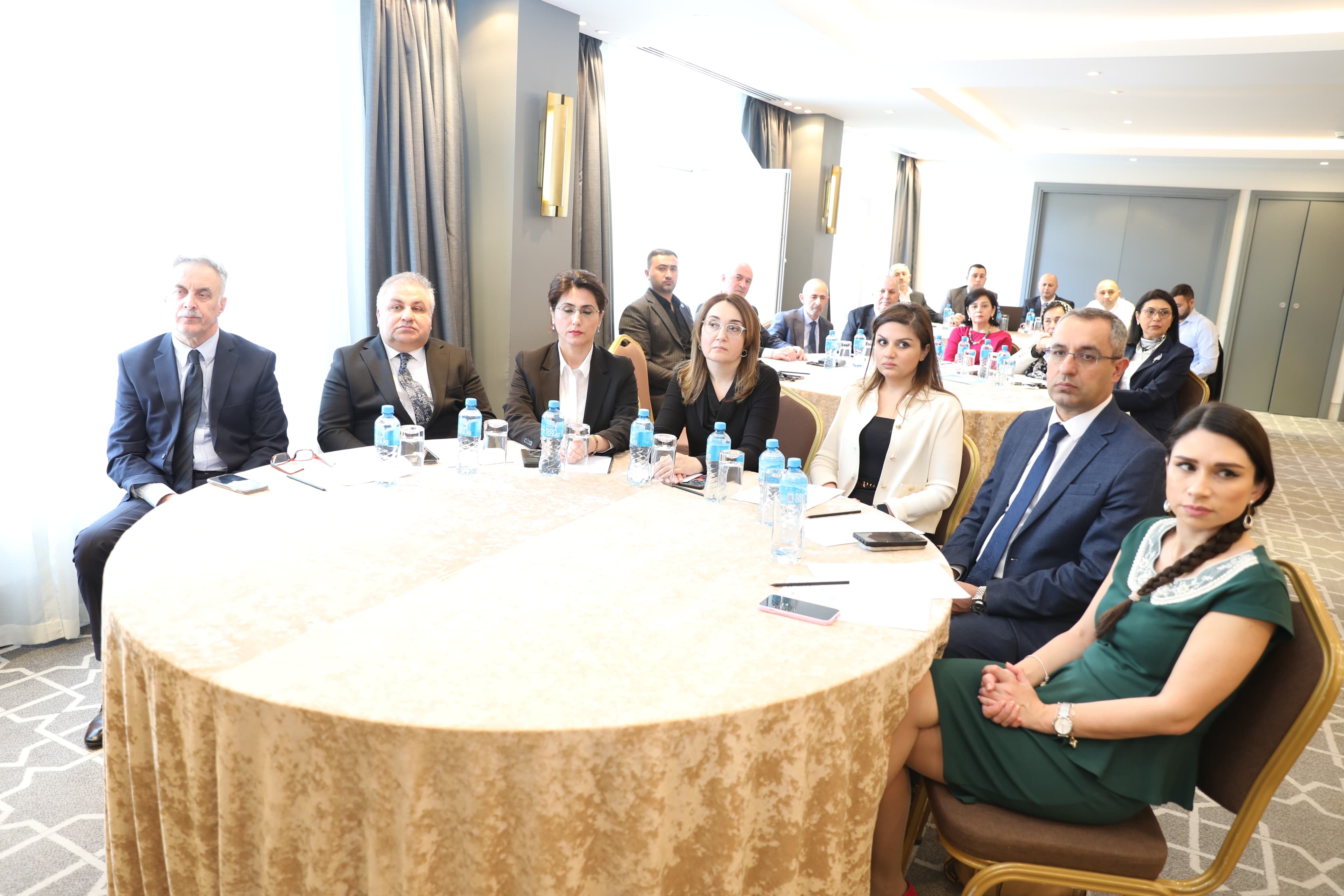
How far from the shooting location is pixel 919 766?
71.4 inches

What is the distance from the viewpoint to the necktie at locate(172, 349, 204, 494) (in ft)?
10.3

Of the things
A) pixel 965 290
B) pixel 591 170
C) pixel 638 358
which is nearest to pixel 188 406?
pixel 638 358

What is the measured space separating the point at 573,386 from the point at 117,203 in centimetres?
190

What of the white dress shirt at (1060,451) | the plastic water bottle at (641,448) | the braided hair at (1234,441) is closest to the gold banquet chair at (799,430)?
the plastic water bottle at (641,448)

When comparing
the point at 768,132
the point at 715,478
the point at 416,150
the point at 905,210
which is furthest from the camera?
the point at 905,210

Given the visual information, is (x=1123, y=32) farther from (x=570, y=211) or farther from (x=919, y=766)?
(x=919, y=766)

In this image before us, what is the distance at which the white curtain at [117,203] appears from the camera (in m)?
3.17

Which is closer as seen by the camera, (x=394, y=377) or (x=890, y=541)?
(x=890, y=541)

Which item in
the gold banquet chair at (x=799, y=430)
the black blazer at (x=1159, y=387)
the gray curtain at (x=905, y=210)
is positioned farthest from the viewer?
the gray curtain at (x=905, y=210)

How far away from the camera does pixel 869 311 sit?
7555mm

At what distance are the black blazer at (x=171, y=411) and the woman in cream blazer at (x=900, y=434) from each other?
209 cm

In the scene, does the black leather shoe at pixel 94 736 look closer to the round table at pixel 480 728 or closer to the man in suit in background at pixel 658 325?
the round table at pixel 480 728

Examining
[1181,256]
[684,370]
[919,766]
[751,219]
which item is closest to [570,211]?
[684,370]

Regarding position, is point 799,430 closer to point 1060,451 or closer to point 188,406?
point 1060,451
